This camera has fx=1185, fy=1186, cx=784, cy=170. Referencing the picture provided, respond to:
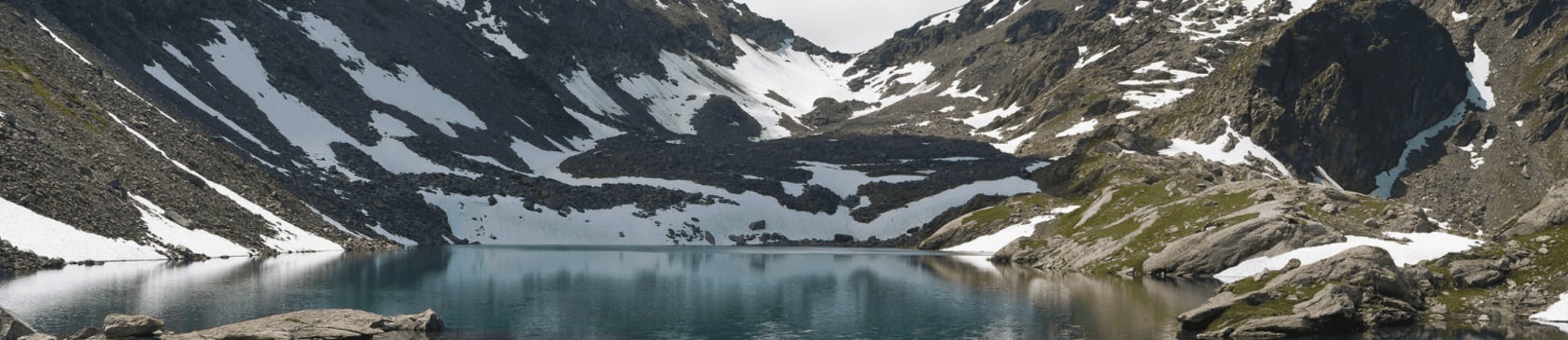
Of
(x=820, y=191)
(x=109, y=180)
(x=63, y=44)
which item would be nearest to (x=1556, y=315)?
(x=109, y=180)

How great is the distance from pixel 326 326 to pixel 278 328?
191cm

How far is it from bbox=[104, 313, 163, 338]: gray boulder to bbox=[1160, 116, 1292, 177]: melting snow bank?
162 meters

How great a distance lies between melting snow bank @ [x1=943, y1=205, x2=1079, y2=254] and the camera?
144 m

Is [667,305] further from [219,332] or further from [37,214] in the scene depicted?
[37,214]

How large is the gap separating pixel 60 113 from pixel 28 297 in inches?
2351

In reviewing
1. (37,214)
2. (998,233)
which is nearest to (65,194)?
(37,214)

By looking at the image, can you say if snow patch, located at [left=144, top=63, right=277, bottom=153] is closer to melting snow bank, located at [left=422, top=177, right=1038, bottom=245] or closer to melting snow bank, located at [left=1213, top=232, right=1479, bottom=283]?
melting snow bank, located at [left=422, top=177, right=1038, bottom=245]

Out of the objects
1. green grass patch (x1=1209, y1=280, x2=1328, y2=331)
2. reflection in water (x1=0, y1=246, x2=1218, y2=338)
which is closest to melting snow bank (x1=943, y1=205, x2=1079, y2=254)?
reflection in water (x1=0, y1=246, x2=1218, y2=338)

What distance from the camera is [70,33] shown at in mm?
147750

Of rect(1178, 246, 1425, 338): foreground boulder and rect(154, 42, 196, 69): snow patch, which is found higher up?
rect(154, 42, 196, 69): snow patch

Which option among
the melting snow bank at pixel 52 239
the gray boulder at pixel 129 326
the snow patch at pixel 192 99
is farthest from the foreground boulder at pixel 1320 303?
the snow patch at pixel 192 99

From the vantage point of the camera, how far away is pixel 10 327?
4303 cm

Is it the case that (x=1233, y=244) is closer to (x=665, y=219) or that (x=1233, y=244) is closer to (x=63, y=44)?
(x=665, y=219)

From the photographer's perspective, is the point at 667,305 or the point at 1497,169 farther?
the point at 1497,169
